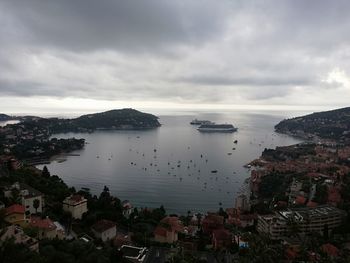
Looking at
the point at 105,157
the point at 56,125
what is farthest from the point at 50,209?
the point at 56,125

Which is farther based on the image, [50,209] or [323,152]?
[323,152]

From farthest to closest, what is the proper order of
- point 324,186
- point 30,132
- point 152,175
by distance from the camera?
point 30,132 < point 152,175 < point 324,186

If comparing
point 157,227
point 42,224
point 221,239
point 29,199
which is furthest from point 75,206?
point 221,239

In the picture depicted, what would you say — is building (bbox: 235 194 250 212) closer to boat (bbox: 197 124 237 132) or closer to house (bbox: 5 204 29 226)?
house (bbox: 5 204 29 226)

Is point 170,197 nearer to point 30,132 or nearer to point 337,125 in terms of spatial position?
point 30,132

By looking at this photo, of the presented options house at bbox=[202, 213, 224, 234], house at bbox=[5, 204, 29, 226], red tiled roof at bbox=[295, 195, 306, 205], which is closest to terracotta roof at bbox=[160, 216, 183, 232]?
house at bbox=[202, 213, 224, 234]

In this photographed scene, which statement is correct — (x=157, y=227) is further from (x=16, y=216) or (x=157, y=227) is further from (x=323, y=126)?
(x=323, y=126)
